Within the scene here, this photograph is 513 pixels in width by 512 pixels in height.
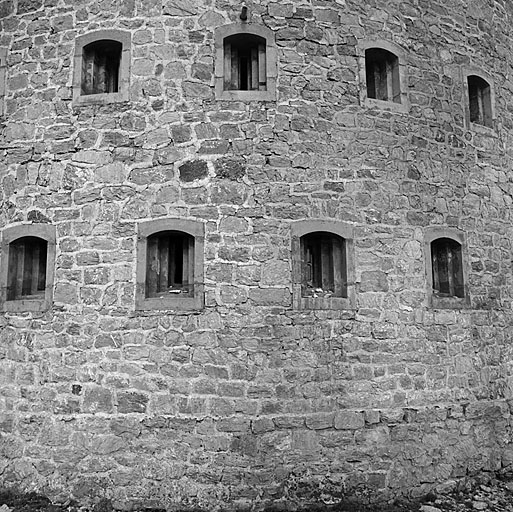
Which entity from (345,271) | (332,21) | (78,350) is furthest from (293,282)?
(332,21)

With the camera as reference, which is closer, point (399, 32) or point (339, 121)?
point (339, 121)

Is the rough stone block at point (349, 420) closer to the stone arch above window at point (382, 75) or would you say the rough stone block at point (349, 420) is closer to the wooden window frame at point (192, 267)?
the wooden window frame at point (192, 267)

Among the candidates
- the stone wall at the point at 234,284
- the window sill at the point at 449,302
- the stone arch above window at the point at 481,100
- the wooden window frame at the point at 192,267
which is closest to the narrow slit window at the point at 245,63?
the stone wall at the point at 234,284

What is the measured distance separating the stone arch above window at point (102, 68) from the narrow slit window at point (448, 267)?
480 centimetres

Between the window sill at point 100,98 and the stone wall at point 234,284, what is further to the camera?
the window sill at point 100,98

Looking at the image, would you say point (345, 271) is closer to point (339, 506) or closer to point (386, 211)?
point (386, 211)

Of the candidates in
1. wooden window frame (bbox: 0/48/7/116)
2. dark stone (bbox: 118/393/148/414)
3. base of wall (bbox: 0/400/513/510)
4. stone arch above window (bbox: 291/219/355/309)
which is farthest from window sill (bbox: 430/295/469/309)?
wooden window frame (bbox: 0/48/7/116)

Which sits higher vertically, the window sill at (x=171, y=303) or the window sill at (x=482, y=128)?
the window sill at (x=482, y=128)

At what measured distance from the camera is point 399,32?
846 cm

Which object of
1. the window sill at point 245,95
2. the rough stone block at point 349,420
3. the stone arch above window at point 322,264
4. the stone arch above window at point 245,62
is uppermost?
the stone arch above window at point 245,62

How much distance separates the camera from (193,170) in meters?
7.53

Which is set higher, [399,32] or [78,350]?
[399,32]

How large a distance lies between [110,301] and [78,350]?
728 mm

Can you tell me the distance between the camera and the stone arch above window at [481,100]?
30.7 feet
